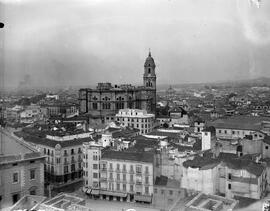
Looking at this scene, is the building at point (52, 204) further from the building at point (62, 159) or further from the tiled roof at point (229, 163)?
the building at point (62, 159)

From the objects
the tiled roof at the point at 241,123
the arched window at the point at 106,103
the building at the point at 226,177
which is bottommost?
the building at the point at 226,177

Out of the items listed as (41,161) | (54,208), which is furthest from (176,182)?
(54,208)

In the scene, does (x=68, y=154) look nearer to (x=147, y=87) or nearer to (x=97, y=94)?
(x=97, y=94)

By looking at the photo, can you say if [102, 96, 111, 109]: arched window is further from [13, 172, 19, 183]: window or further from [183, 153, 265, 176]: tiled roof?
[13, 172, 19, 183]: window

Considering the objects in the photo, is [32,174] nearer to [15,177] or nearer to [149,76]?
[15,177]

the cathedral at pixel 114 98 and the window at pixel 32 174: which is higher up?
→ the cathedral at pixel 114 98

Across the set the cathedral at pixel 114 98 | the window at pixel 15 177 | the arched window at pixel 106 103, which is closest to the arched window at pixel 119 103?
the cathedral at pixel 114 98

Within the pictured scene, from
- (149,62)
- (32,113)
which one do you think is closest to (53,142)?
(149,62)

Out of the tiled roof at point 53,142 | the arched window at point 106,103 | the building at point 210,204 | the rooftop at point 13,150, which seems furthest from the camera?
the arched window at point 106,103
